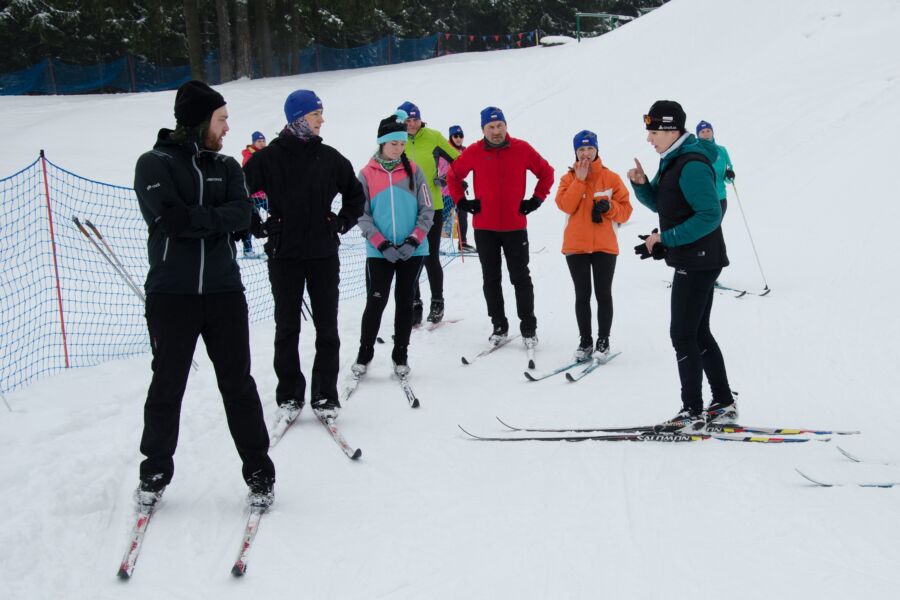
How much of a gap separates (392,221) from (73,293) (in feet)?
16.8

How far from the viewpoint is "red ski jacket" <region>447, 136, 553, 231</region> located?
6.07m

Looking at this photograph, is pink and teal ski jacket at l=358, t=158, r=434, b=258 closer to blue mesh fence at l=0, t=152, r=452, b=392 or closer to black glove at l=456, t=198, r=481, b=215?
black glove at l=456, t=198, r=481, b=215

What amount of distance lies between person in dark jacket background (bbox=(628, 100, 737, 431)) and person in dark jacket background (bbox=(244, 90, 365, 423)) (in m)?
1.83

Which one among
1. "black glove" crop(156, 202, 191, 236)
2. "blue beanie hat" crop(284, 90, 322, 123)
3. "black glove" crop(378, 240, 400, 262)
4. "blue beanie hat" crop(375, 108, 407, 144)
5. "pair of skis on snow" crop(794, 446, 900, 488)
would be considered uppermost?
"blue beanie hat" crop(284, 90, 322, 123)

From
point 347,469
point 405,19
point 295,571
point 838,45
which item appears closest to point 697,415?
point 347,469

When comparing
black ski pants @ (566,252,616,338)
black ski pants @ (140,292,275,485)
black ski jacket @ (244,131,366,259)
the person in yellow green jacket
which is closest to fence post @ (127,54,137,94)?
the person in yellow green jacket

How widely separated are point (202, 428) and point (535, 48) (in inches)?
1066

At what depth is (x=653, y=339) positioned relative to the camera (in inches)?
260

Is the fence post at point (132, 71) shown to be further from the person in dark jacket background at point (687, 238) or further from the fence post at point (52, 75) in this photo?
the person in dark jacket background at point (687, 238)

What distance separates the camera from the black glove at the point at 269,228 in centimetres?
433

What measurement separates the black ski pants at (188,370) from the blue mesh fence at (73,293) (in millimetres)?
2272

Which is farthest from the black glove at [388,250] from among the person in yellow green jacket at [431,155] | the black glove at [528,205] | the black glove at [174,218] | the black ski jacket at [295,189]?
the black glove at [174,218]

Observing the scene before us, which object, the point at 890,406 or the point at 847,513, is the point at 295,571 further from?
the point at 890,406

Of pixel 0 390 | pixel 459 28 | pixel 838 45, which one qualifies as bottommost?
pixel 0 390
